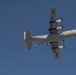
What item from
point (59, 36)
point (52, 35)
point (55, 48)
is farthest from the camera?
point (55, 48)

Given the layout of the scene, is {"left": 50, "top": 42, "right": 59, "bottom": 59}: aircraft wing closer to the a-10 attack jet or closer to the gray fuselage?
the a-10 attack jet

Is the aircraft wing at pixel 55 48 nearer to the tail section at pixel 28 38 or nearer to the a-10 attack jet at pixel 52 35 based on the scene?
the a-10 attack jet at pixel 52 35

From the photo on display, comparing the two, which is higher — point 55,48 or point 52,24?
point 52,24

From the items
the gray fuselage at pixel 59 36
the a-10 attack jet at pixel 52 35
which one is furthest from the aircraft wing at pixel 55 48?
the gray fuselage at pixel 59 36

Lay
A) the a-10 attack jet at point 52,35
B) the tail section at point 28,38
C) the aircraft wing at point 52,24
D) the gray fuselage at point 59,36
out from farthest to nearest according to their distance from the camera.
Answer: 1. the tail section at point 28,38
2. the gray fuselage at point 59,36
3. the a-10 attack jet at point 52,35
4. the aircraft wing at point 52,24

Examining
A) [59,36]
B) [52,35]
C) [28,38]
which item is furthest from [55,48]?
[28,38]

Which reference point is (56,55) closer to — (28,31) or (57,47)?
(57,47)

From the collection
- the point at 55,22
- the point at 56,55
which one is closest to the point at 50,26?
the point at 55,22

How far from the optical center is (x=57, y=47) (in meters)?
141

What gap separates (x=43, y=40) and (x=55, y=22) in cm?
628

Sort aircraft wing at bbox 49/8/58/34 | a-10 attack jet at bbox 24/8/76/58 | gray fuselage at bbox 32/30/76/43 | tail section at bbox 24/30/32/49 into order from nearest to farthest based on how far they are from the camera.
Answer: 1. aircraft wing at bbox 49/8/58/34
2. a-10 attack jet at bbox 24/8/76/58
3. gray fuselage at bbox 32/30/76/43
4. tail section at bbox 24/30/32/49

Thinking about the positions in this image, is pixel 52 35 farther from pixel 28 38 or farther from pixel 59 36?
pixel 28 38

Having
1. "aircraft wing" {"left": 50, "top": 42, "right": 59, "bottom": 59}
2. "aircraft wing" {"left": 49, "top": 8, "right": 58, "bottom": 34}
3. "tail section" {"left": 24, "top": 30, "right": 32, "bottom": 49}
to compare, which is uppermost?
"aircraft wing" {"left": 49, "top": 8, "right": 58, "bottom": 34}

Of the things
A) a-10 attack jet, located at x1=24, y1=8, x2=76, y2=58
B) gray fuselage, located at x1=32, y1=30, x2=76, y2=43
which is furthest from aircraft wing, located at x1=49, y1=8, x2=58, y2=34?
gray fuselage, located at x1=32, y1=30, x2=76, y2=43
